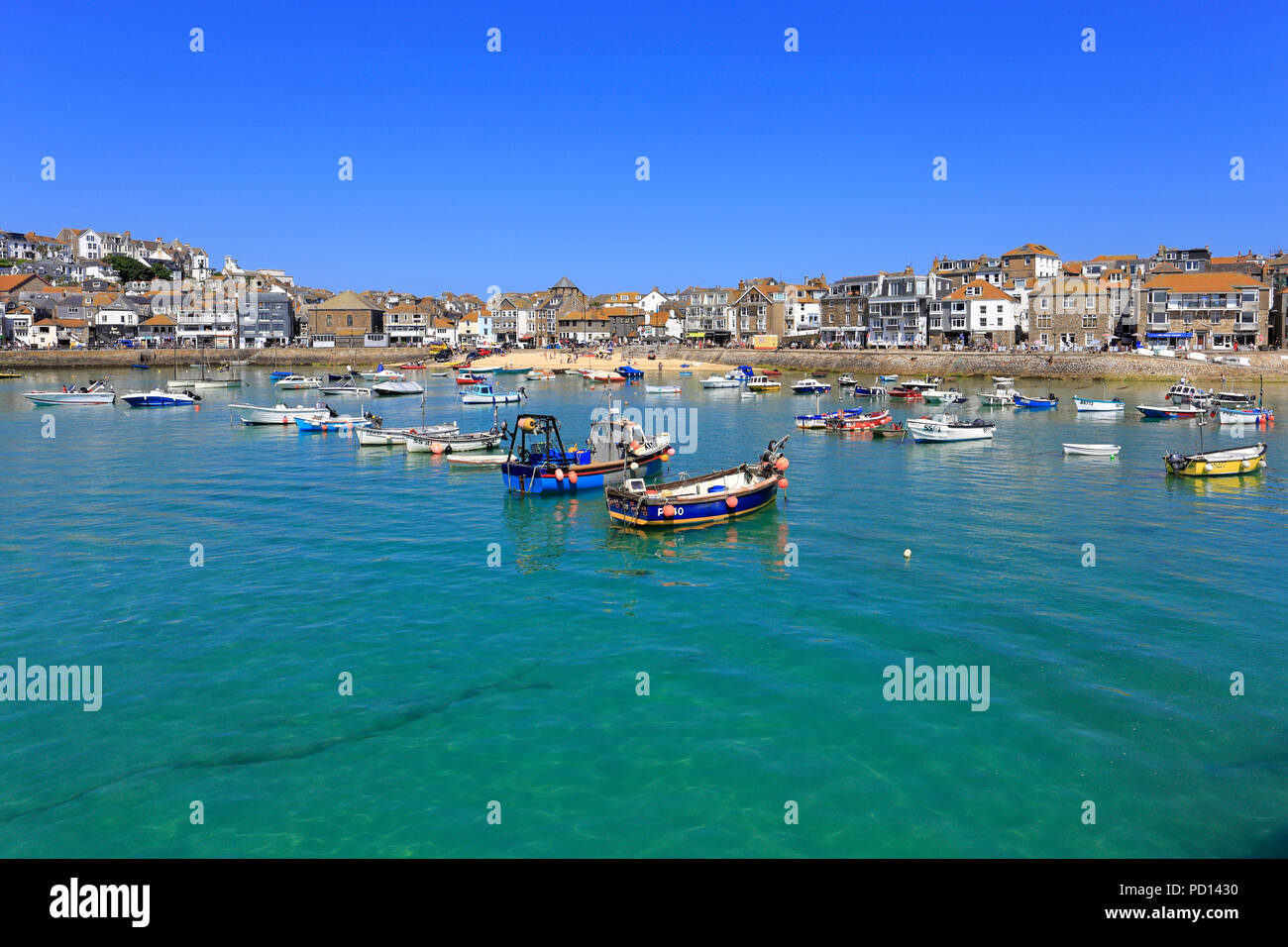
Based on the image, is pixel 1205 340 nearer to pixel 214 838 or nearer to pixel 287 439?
pixel 287 439

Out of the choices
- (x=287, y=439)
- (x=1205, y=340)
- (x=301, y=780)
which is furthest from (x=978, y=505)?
(x=1205, y=340)

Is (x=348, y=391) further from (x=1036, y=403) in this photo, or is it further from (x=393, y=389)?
(x=1036, y=403)

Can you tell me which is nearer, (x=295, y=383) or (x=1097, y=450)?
(x=1097, y=450)

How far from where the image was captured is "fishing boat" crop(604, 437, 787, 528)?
108 ft

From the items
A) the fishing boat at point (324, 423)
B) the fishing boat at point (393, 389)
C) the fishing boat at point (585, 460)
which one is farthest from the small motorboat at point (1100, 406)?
the fishing boat at point (393, 389)

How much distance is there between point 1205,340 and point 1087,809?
4937 inches

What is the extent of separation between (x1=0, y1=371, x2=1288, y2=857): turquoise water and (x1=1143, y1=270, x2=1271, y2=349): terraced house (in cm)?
9200

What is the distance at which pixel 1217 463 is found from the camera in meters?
43.5

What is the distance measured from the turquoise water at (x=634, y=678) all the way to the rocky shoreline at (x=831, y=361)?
2915 inches

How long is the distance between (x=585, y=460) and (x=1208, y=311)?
11071cm

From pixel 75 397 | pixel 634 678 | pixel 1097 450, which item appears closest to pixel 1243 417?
pixel 1097 450

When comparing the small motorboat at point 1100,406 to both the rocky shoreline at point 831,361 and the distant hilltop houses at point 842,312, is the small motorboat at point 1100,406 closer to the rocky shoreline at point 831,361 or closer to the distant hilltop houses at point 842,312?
the rocky shoreline at point 831,361

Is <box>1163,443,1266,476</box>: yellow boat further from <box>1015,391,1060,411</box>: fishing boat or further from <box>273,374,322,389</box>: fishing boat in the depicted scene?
<box>273,374,322,389</box>: fishing boat

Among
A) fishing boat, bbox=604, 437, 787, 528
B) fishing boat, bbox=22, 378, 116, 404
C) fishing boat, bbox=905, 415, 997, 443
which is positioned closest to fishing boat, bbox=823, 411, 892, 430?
fishing boat, bbox=905, 415, 997, 443
